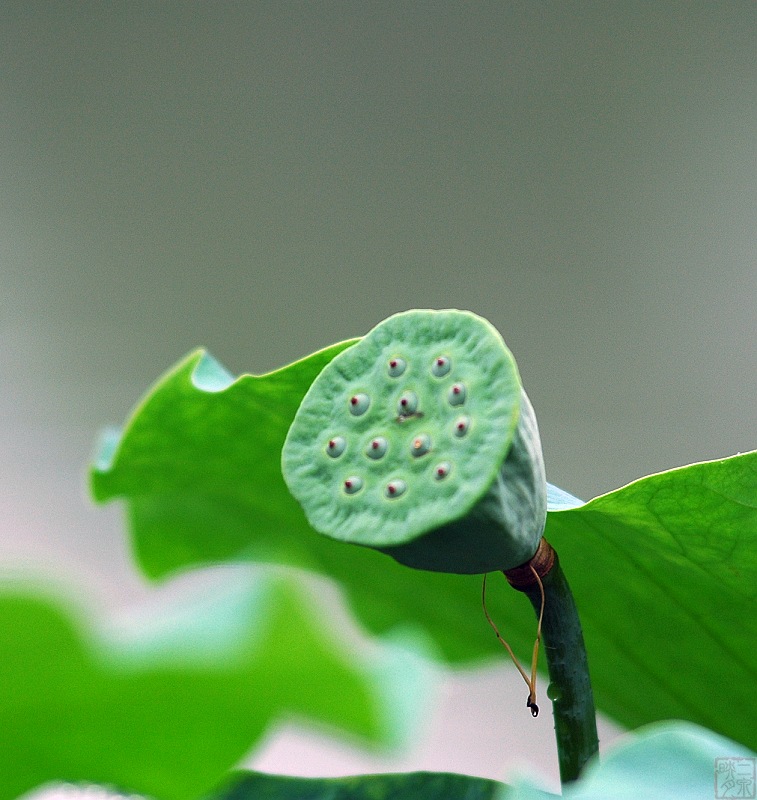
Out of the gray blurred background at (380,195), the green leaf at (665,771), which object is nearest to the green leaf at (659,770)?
the green leaf at (665,771)

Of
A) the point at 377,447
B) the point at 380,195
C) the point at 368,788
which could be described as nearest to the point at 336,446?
the point at 377,447

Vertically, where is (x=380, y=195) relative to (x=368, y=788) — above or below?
above

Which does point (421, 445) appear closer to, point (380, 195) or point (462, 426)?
point (462, 426)

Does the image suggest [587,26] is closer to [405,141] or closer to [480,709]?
Answer: [405,141]

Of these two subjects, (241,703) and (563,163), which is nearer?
(241,703)

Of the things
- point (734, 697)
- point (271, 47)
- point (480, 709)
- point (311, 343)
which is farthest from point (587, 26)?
point (734, 697)
